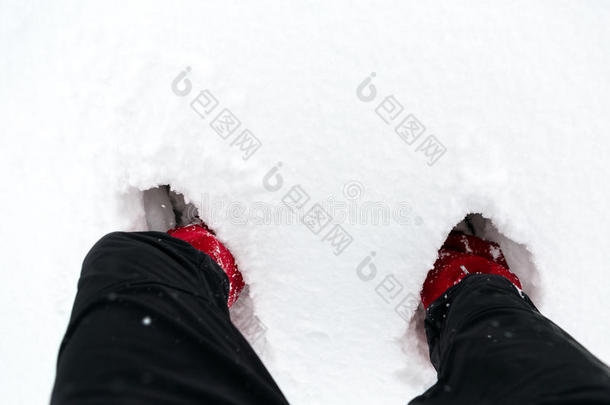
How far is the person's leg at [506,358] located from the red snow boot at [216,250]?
1.34ft

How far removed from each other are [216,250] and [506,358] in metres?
0.53

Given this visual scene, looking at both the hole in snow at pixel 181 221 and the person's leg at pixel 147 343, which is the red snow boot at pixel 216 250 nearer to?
the hole in snow at pixel 181 221

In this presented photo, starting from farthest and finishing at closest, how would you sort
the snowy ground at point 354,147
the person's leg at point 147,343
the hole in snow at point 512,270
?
the hole in snow at point 512,270, the snowy ground at point 354,147, the person's leg at point 147,343

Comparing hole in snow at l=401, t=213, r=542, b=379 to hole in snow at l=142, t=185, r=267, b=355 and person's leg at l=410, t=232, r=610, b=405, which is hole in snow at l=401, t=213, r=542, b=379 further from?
hole in snow at l=142, t=185, r=267, b=355

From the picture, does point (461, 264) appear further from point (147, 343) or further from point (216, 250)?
point (147, 343)

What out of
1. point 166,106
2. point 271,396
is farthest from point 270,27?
point 271,396

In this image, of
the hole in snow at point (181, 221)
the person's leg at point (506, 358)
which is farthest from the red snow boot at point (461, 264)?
the hole in snow at point (181, 221)

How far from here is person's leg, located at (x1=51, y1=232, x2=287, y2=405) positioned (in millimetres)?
371

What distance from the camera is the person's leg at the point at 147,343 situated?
0.37 m

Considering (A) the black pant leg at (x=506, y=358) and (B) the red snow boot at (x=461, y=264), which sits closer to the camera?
(A) the black pant leg at (x=506, y=358)

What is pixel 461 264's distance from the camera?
2.78 feet

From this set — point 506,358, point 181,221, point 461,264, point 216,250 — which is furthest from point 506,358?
point 181,221

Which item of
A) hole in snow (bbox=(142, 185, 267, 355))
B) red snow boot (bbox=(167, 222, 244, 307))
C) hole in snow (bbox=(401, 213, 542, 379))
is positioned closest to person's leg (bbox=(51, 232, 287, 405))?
red snow boot (bbox=(167, 222, 244, 307))

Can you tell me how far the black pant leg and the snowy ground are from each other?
0.13m
